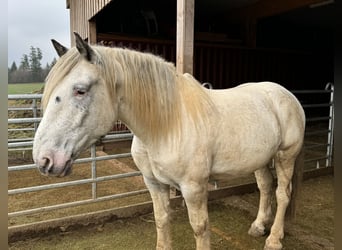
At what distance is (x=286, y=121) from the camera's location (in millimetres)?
2049

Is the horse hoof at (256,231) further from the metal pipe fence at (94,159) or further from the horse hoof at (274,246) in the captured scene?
the metal pipe fence at (94,159)

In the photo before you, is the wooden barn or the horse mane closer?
the horse mane

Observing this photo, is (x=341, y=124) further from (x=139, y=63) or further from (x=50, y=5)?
(x=50, y=5)

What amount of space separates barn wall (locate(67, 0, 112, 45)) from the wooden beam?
2.95 meters

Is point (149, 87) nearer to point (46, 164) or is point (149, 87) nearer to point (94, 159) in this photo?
point (46, 164)

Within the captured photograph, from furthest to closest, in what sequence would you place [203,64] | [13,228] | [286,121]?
[203,64], [13,228], [286,121]

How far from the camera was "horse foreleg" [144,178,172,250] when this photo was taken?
1764 millimetres

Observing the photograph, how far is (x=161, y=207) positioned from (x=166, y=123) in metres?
0.59

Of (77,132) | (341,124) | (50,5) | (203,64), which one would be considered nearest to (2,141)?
(341,124)

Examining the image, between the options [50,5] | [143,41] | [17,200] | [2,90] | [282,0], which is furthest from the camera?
[50,5]

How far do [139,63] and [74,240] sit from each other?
155 cm

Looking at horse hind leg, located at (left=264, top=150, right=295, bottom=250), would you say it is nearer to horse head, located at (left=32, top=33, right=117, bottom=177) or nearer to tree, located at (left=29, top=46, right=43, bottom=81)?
horse head, located at (left=32, top=33, right=117, bottom=177)

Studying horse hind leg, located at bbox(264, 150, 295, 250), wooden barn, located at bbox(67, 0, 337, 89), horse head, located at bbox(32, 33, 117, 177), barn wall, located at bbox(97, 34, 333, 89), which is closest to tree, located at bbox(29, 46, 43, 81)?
horse head, located at bbox(32, 33, 117, 177)

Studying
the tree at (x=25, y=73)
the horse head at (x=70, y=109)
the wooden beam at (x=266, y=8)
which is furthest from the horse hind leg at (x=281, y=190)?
the wooden beam at (x=266, y=8)
